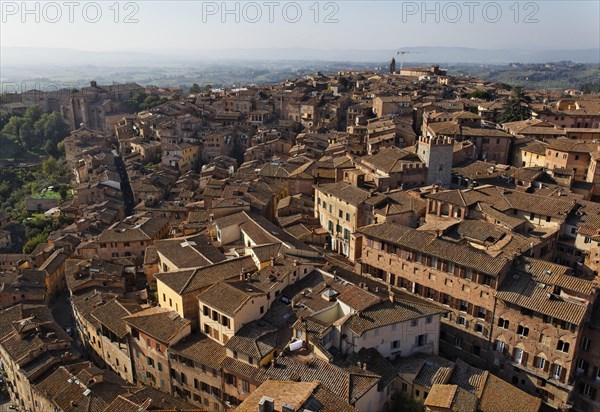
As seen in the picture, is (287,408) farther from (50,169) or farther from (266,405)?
(50,169)

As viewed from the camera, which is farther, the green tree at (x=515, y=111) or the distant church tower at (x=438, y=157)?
the green tree at (x=515, y=111)

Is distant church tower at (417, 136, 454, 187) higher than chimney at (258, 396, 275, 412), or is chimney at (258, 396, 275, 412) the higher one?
distant church tower at (417, 136, 454, 187)

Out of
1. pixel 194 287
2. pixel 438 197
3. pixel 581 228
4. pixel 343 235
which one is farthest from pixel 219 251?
pixel 581 228

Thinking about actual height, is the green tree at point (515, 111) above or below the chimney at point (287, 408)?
above

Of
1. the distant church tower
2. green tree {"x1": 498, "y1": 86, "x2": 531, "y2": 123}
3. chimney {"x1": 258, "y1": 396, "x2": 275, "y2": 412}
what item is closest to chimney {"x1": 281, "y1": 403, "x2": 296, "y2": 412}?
chimney {"x1": 258, "y1": 396, "x2": 275, "y2": 412}

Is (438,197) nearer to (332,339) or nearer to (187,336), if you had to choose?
(332,339)

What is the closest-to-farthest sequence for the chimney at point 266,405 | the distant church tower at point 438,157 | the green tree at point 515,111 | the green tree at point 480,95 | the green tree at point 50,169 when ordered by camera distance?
the chimney at point 266,405
the distant church tower at point 438,157
the green tree at point 515,111
the green tree at point 480,95
the green tree at point 50,169

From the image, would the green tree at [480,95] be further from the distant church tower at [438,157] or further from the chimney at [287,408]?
the chimney at [287,408]

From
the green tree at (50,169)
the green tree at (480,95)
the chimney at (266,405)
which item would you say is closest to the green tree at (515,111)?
the green tree at (480,95)

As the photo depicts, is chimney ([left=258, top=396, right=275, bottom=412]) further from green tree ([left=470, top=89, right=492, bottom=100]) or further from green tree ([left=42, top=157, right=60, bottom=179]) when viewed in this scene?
green tree ([left=42, top=157, right=60, bottom=179])
